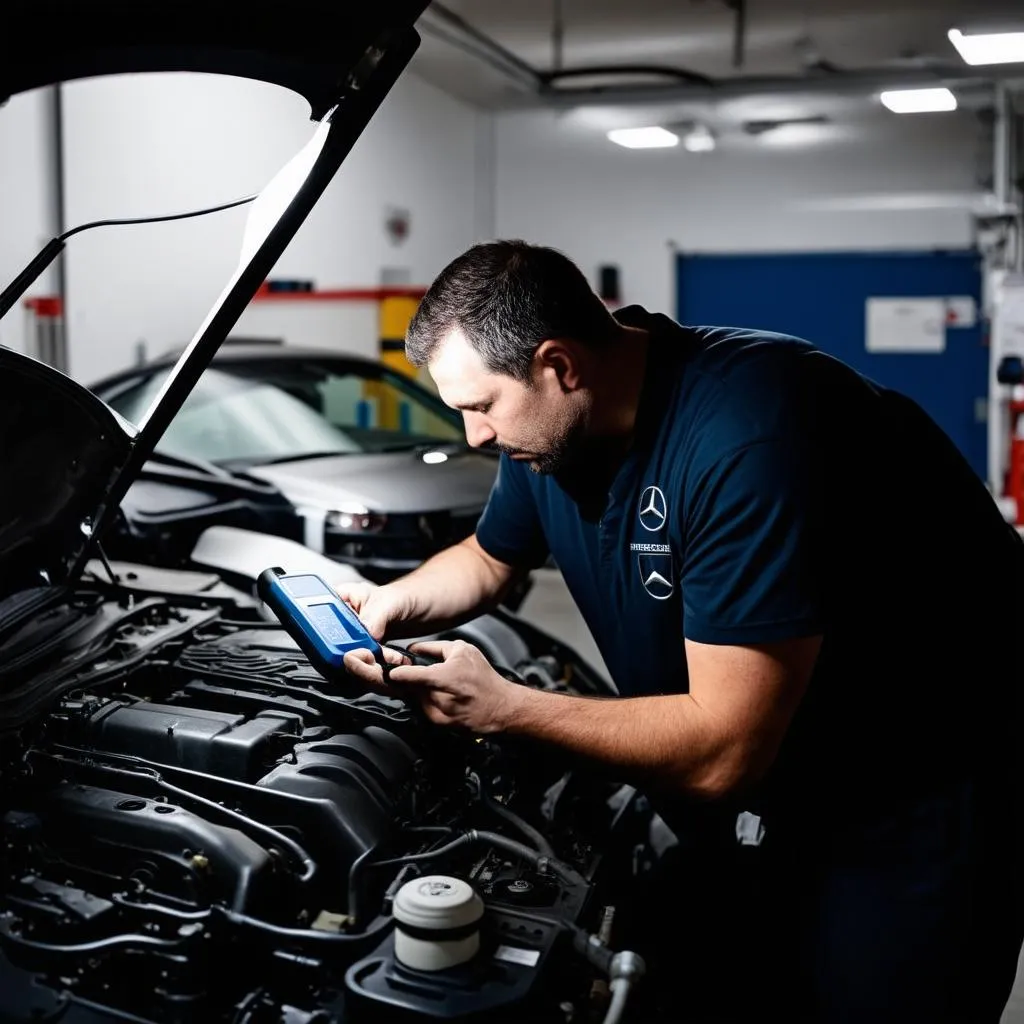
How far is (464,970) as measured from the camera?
155cm

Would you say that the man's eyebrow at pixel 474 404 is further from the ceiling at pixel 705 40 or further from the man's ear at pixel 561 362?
the ceiling at pixel 705 40

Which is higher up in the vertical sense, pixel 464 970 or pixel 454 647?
pixel 454 647

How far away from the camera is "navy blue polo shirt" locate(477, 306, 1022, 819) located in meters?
1.62

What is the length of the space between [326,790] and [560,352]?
28.9 inches

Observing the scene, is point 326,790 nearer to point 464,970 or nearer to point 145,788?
point 145,788

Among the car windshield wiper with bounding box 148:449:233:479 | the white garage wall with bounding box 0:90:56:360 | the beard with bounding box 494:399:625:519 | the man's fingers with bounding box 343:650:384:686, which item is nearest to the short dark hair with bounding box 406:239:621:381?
the beard with bounding box 494:399:625:519

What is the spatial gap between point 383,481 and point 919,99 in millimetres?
5866

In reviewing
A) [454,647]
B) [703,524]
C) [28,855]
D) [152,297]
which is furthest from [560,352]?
[152,297]

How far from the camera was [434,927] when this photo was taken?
1.53m

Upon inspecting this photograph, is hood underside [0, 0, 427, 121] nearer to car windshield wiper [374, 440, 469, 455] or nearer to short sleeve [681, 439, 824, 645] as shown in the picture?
short sleeve [681, 439, 824, 645]

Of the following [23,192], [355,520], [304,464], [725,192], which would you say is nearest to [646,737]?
[355,520]

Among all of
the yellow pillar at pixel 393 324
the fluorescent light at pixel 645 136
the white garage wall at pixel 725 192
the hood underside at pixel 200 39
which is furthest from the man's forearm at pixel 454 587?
the white garage wall at pixel 725 192

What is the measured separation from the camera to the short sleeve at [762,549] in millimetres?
1595

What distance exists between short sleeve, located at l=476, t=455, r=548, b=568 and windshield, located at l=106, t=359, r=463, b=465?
8.98 feet
